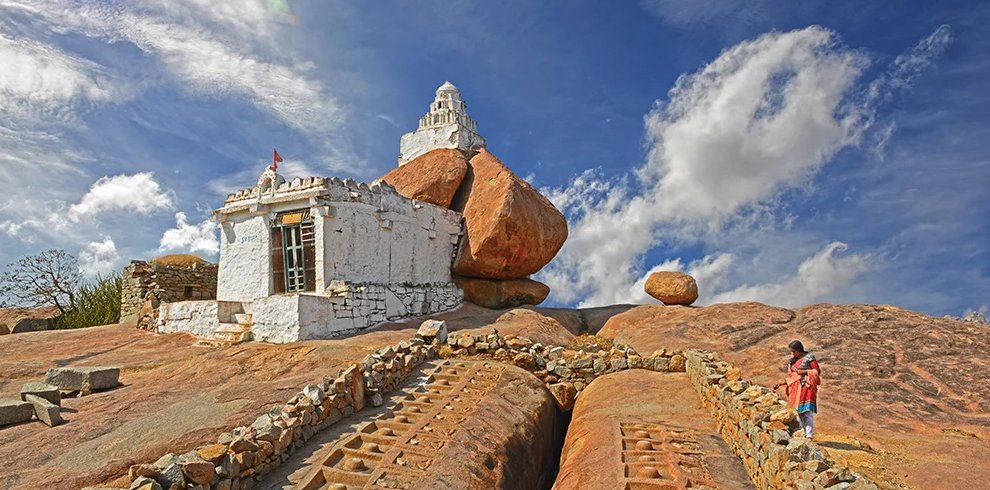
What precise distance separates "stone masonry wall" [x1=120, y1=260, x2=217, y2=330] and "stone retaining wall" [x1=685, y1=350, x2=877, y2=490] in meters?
20.1

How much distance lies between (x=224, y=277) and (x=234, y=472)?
48.1ft

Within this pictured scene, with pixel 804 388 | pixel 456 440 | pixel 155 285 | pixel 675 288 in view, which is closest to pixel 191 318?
pixel 155 285

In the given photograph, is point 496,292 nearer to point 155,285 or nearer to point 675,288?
point 675,288

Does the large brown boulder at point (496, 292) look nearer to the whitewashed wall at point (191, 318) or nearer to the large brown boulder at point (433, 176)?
the large brown boulder at point (433, 176)

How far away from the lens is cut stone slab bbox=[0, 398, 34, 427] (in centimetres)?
855

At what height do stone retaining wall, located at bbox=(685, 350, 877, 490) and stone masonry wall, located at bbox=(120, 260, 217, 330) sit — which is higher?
stone masonry wall, located at bbox=(120, 260, 217, 330)

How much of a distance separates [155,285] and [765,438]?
22857 mm

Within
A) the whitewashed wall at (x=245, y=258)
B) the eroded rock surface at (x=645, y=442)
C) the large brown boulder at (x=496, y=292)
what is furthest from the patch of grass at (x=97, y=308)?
the eroded rock surface at (x=645, y=442)

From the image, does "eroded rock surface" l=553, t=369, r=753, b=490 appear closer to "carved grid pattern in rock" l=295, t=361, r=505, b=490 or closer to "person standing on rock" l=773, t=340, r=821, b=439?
"person standing on rock" l=773, t=340, r=821, b=439

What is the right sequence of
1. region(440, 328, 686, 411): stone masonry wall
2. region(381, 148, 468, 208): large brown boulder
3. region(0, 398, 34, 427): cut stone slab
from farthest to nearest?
1. region(381, 148, 468, 208): large brown boulder
2. region(440, 328, 686, 411): stone masonry wall
3. region(0, 398, 34, 427): cut stone slab

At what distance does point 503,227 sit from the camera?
21.3 meters

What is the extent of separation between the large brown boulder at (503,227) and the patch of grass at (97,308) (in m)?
15.2

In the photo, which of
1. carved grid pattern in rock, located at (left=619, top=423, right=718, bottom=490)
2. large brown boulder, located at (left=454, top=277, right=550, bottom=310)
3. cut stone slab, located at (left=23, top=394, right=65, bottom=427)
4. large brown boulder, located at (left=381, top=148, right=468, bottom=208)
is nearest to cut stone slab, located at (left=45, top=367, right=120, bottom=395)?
cut stone slab, located at (left=23, top=394, right=65, bottom=427)

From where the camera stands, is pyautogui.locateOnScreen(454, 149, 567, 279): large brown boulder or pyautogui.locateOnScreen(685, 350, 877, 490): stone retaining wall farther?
pyautogui.locateOnScreen(454, 149, 567, 279): large brown boulder
